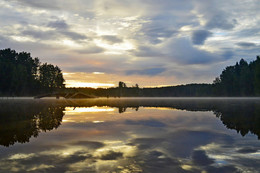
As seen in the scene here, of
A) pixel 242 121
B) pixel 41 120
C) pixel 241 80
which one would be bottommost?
pixel 242 121

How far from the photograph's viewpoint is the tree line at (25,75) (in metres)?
129

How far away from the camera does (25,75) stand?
139 meters

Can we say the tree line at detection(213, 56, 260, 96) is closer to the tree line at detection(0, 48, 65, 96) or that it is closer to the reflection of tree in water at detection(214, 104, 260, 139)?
the tree line at detection(0, 48, 65, 96)

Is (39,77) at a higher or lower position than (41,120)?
higher

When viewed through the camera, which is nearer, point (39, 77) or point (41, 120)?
point (41, 120)

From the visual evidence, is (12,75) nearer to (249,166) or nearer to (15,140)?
(15,140)

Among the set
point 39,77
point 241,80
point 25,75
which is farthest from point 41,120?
point 241,80

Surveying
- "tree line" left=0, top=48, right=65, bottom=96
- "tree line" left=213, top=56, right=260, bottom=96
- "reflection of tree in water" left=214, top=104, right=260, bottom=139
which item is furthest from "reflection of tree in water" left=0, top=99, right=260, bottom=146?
"tree line" left=213, top=56, right=260, bottom=96

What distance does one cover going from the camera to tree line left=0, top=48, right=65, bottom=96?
129 metres

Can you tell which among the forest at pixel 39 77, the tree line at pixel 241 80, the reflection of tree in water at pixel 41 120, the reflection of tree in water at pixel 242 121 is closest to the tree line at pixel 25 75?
the forest at pixel 39 77

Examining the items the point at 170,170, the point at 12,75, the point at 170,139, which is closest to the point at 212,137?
the point at 170,139

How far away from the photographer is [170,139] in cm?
1416

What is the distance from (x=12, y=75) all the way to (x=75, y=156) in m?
137

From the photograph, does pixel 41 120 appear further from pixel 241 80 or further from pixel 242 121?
pixel 241 80
